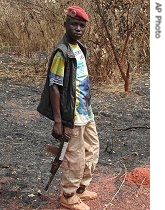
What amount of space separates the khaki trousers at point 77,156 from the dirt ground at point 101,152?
1.11 ft

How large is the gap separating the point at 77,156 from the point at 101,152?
1601 millimetres

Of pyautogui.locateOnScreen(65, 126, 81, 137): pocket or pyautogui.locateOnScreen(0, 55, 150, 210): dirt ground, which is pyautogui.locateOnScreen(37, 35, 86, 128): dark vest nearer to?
pyautogui.locateOnScreen(65, 126, 81, 137): pocket

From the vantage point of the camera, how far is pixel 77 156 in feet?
10.2

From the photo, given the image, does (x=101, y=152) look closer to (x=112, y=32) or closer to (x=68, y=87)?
(x=68, y=87)

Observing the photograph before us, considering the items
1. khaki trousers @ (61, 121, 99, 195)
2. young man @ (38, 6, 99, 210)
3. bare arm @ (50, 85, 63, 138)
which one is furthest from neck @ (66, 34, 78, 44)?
khaki trousers @ (61, 121, 99, 195)

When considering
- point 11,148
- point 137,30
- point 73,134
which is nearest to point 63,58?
point 73,134

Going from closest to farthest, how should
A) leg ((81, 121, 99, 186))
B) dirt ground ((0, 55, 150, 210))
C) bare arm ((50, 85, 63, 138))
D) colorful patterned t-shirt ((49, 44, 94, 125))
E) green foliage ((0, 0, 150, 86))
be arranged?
1. bare arm ((50, 85, 63, 138))
2. colorful patterned t-shirt ((49, 44, 94, 125))
3. leg ((81, 121, 99, 186))
4. dirt ground ((0, 55, 150, 210))
5. green foliage ((0, 0, 150, 86))

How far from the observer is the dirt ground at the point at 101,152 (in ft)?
11.8

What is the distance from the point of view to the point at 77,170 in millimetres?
3131

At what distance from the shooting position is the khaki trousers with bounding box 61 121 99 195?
309 cm

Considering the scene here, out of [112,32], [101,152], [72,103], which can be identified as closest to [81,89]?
[72,103]

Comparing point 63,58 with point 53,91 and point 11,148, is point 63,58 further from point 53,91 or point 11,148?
point 11,148

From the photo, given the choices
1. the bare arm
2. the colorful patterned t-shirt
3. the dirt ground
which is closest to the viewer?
the bare arm

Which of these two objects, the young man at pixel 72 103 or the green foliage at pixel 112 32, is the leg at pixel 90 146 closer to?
the young man at pixel 72 103
